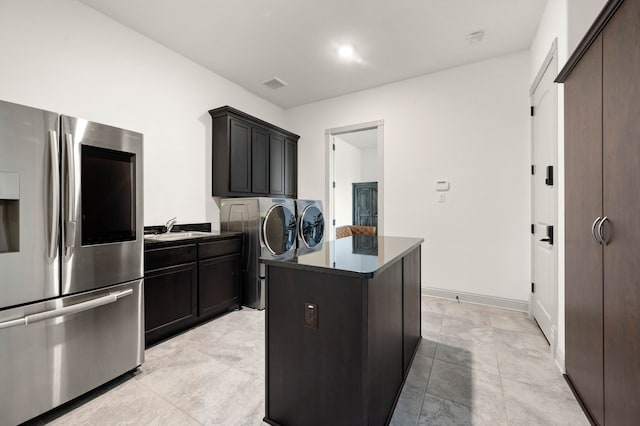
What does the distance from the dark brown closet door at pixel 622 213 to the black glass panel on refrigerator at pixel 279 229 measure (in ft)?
8.93

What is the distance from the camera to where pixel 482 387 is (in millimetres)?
1751

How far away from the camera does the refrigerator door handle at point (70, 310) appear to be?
1.35 m

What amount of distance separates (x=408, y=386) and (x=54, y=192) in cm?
240

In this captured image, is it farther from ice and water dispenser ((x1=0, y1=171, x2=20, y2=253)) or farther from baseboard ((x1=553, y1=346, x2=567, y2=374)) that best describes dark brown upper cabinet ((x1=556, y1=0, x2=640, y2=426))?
ice and water dispenser ((x1=0, y1=171, x2=20, y2=253))

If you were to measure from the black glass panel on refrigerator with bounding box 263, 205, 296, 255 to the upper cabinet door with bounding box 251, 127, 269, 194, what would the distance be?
0.73 m

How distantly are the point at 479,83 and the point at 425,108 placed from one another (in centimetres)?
66

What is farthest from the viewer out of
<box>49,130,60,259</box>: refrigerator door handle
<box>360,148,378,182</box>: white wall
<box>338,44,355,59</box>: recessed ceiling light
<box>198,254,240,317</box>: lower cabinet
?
<box>360,148,378,182</box>: white wall

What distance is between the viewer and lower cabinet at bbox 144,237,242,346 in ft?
7.55

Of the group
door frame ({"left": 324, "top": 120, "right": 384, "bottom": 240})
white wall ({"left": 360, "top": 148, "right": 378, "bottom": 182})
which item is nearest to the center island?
door frame ({"left": 324, "top": 120, "right": 384, "bottom": 240})

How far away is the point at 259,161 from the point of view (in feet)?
12.9

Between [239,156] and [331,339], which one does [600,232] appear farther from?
[239,156]

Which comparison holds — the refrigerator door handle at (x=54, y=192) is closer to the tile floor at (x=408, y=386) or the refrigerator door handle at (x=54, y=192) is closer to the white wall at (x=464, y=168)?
the tile floor at (x=408, y=386)

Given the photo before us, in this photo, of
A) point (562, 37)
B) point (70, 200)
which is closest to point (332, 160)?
point (562, 37)

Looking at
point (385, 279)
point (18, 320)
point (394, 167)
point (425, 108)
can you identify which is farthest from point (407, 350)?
point (425, 108)
